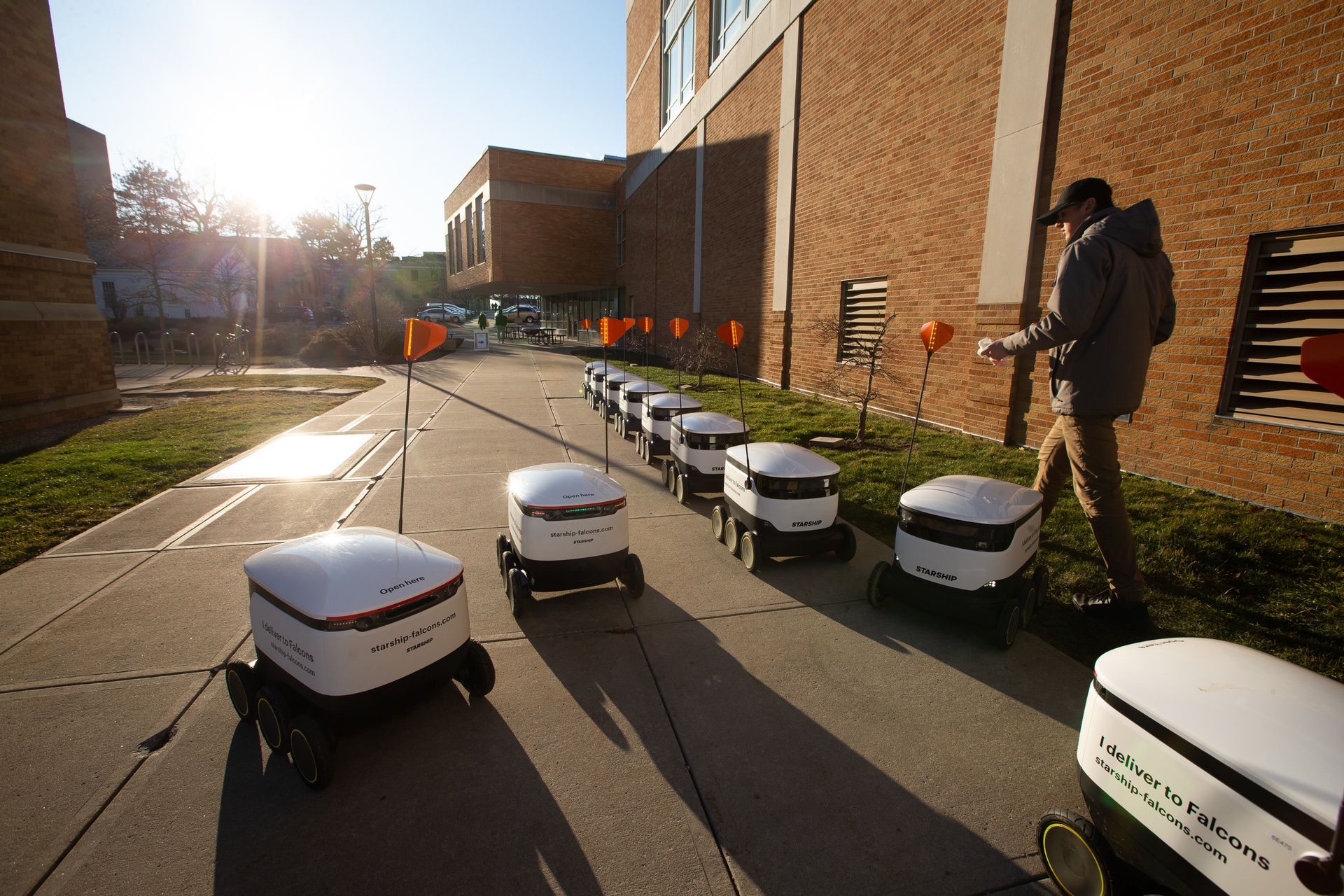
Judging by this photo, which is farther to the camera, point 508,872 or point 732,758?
point 732,758

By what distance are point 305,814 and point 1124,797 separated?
2981 millimetres

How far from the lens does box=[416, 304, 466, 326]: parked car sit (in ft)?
150

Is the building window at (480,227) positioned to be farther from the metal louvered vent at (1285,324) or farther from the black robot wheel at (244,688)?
the black robot wheel at (244,688)

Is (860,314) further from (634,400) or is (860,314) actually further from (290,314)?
(290,314)

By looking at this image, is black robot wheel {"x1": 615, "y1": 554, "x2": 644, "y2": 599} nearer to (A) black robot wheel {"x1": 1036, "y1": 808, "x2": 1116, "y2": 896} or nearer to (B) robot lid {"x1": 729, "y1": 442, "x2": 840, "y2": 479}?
(B) robot lid {"x1": 729, "y1": 442, "x2": 840, "y2": 479}

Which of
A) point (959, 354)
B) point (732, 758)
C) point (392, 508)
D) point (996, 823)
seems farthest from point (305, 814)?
point (959, 354)

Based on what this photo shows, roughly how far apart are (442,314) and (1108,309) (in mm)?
53479

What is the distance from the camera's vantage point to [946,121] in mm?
8914

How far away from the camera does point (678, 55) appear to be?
910 inches

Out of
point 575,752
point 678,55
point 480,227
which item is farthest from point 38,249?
point 480,227

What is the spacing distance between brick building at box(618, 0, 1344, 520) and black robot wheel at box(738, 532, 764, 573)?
15.1 ft

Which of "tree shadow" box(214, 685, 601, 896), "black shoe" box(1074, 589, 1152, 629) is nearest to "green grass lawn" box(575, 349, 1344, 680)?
Answer: "black shoe" box(1074, 589, 1152, 629)

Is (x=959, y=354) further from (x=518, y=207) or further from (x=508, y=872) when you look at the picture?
(x=518, y=207)

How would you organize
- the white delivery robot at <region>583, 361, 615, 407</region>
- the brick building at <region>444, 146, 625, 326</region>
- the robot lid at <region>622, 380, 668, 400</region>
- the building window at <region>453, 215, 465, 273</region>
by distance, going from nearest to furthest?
1. the robot lid at <region>622, 380, 668, 400</region>
2. the white delivery robot at <region>583, 361, 615, 407</region>
3. the brick building at <region>444, 146, 625, 326</region>
4. the building window at <region>453, 215, 465, 273</region>
